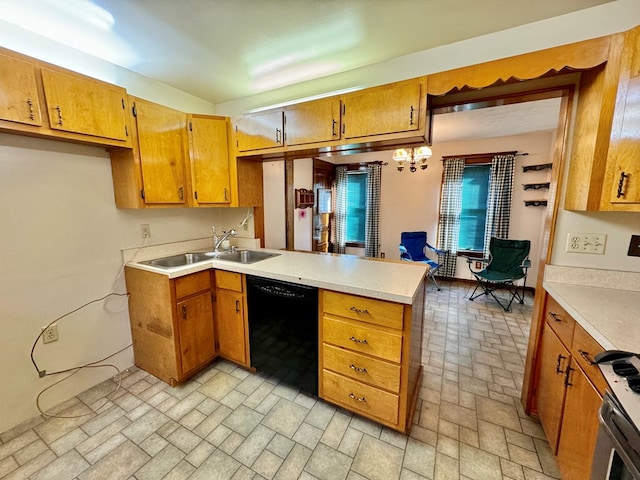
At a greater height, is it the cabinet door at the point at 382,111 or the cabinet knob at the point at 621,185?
the cabinet door at the point at 382,111

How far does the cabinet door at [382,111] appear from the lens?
155 centimetres

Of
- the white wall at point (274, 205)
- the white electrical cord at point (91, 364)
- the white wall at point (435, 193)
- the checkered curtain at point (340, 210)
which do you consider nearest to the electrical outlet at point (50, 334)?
the white electrical cord at point (91, 364)

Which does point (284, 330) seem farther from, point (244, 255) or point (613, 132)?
point (613, 132)

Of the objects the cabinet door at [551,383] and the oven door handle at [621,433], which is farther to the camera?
the cabinet door at [551,383]

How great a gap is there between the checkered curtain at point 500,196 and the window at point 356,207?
7.08ft

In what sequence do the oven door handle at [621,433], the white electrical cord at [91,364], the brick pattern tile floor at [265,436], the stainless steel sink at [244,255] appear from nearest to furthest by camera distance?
1. the oven door handle at [621,433]
2. the brick pattern tile floor at [265,436]
3. the white electrical cord at [91,364]
4. the stainless steel sink at [244,255]

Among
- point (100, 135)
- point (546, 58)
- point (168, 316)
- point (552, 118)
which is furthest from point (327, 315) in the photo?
point (552, 118)

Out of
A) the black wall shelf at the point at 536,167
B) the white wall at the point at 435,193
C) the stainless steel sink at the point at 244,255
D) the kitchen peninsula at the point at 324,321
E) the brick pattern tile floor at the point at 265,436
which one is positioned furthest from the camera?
the white wall at the point at 435,193

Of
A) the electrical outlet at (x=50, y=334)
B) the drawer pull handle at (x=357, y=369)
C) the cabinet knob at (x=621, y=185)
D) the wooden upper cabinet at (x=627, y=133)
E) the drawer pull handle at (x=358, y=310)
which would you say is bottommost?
the drawer pull handle at (x=357, y=369)

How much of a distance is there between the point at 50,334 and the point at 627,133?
3503mm

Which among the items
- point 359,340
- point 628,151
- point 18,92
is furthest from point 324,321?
point 18,92

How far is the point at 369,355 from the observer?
152cm

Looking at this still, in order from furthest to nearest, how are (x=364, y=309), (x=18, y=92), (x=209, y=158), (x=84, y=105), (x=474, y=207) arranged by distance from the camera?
(x=474, y=207), (x=209, y=158), (x=84, y=105), (x=364, y=309), (x=18, y=92)

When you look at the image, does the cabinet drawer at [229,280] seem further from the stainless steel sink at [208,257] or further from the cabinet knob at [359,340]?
the cabinet knob at [359,340]
